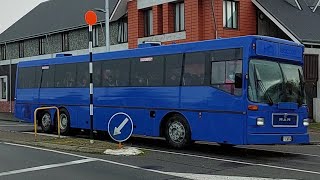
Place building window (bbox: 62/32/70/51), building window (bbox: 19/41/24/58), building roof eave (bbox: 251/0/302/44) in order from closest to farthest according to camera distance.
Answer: building roof eave (bbox: 251/0/302/44) → building window (bbox: 62/32/70/51) → building window (bbox: 19/41/24/58)

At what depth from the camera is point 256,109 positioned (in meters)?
12.8

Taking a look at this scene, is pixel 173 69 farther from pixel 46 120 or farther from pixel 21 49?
pixel 21 49

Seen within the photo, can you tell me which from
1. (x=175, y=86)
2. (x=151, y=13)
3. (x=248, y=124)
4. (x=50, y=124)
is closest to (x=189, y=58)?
(x=175, y=86)

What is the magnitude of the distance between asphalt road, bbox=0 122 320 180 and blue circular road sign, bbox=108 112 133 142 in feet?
2.58

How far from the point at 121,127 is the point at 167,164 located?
2746mm

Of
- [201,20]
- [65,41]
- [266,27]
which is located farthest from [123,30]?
[266,27]

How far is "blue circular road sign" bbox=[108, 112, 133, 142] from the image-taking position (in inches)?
549

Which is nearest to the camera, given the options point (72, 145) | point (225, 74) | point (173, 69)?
point (225, 74)

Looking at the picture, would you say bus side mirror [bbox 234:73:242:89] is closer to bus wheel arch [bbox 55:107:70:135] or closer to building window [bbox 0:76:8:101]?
bus wheel arch [bbox 55:107:70:135]

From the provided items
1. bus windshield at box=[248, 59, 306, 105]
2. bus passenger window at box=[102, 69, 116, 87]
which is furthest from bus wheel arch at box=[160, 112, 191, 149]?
bus passenger window at box=[102, 69, 116, 87]

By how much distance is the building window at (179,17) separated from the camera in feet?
95.5

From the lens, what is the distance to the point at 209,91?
547 inches

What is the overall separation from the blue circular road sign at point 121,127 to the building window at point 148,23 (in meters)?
17.6

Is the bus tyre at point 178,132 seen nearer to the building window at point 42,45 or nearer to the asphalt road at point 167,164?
the asphalt road at point 167,164
